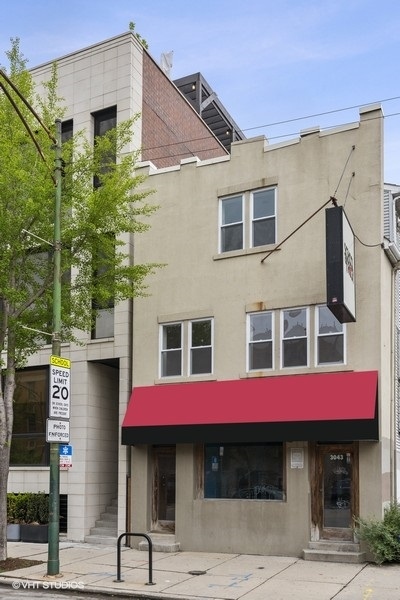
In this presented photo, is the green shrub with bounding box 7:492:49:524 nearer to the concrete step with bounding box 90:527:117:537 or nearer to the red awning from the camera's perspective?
the concrete step with bounding box 90:527:117:537

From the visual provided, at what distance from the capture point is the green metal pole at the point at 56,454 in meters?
13.8

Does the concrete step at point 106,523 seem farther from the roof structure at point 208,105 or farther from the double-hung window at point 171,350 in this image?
the roof structure at point 208,105

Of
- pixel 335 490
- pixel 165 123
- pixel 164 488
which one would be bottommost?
pixel 164 488

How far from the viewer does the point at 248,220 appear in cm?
1819

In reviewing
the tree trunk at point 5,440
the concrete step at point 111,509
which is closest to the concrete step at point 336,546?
the concrete step at point 111,509

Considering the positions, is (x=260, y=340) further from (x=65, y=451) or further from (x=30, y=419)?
(x=30, y=419)

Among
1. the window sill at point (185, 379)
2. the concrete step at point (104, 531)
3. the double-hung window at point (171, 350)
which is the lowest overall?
the concrete step at point (104, 531)

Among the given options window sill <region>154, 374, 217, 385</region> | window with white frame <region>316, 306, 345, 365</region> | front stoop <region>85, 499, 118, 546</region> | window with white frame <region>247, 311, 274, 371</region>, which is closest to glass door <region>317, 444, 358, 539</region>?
window with white frame <region>316, 306, 345, 365</region>

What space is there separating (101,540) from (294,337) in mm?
7297

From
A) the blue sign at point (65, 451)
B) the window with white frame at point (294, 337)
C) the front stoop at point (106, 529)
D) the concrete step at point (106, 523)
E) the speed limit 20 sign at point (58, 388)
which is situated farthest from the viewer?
the concrete step at point (106, 523)

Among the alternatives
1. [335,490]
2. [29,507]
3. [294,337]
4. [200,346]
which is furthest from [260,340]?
[29,507]

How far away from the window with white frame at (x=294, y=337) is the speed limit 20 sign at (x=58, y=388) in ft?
17.6

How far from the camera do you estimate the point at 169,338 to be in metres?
18.9

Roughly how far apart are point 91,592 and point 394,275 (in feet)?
33.1
